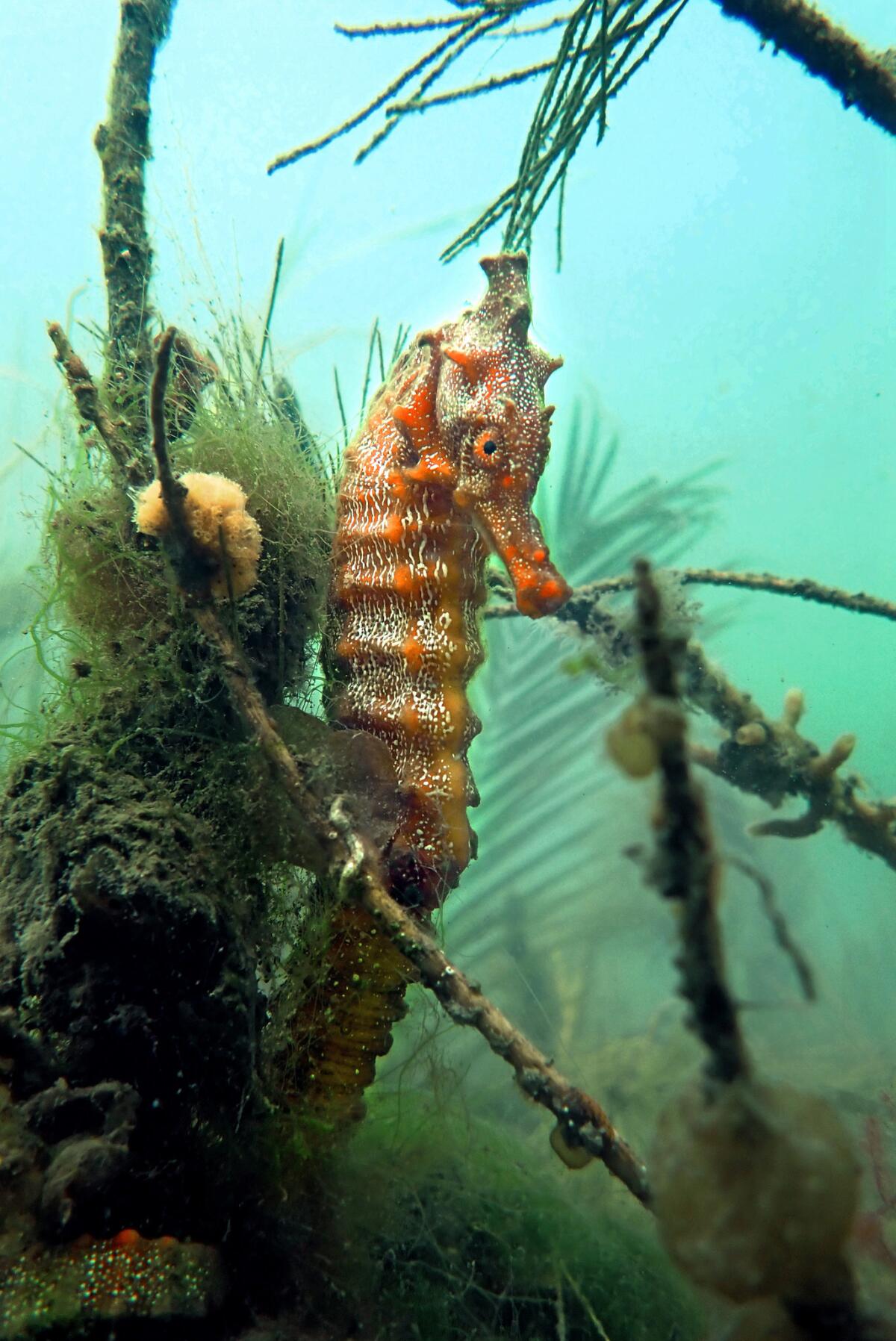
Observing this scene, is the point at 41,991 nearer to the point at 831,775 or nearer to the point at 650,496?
the point at 831,775

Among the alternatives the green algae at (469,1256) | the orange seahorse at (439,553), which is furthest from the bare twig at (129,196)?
the green algae at (469,1256)

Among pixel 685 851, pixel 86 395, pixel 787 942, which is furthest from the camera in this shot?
pixel 86 395

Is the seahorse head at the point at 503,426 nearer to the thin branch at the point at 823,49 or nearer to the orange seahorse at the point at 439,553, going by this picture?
the orange seahorse at the point at 439,553

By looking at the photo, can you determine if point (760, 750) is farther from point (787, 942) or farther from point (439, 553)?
point (787, 942)

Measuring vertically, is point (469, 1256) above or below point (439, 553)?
below

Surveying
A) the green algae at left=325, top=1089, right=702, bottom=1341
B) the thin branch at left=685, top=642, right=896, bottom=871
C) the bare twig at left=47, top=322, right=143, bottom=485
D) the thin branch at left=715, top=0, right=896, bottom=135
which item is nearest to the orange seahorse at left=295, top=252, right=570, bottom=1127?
the green algae at left=325, top=1089, right=702, bottom=1341

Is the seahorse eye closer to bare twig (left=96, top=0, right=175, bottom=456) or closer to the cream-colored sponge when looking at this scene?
the cream-colored sponge

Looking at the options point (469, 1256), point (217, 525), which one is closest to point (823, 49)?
point (217, 525)
